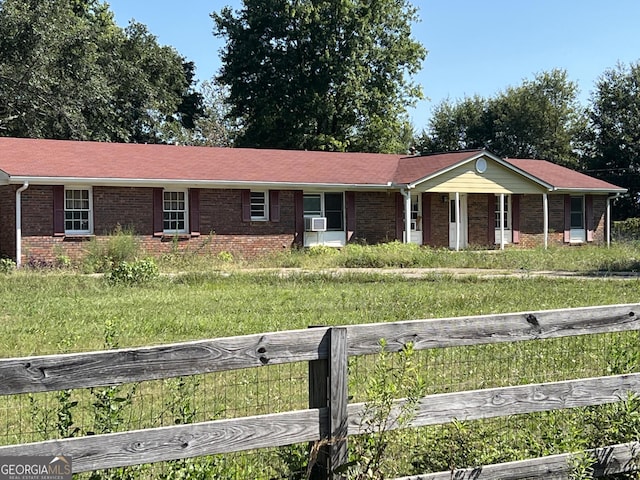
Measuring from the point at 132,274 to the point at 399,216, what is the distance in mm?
14739

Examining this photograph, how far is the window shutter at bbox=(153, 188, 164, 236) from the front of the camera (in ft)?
82.2

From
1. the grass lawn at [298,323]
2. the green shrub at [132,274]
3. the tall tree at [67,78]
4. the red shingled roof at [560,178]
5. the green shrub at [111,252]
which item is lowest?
the grass lawn at [298,323]

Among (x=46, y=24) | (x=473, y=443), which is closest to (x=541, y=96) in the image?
(x=46, y=24)

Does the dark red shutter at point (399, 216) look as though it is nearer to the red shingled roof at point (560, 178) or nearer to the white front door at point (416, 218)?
the white front door at point (416, 218)

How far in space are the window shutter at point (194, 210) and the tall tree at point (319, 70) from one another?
18056 mm

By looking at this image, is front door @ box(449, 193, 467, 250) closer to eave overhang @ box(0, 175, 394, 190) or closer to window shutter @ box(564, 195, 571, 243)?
eave overhang @ box(0, 175, 394, 190)

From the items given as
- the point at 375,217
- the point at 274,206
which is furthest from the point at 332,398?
the point at 375,217

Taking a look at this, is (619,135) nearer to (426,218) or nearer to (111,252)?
(426,218)

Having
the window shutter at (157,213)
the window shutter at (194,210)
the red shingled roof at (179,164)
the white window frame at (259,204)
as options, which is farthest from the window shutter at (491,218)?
the window shutter at (157,213)

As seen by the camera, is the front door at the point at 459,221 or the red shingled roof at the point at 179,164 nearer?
the red shingled roof at the point at 179,164

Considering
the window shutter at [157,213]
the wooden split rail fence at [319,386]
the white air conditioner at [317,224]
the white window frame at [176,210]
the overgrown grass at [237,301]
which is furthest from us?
the white air conditioner at [317,224]

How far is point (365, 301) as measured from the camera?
44.8ft

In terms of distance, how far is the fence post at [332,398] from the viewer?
13.2 feet

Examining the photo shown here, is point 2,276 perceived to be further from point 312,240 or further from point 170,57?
point 170,57
